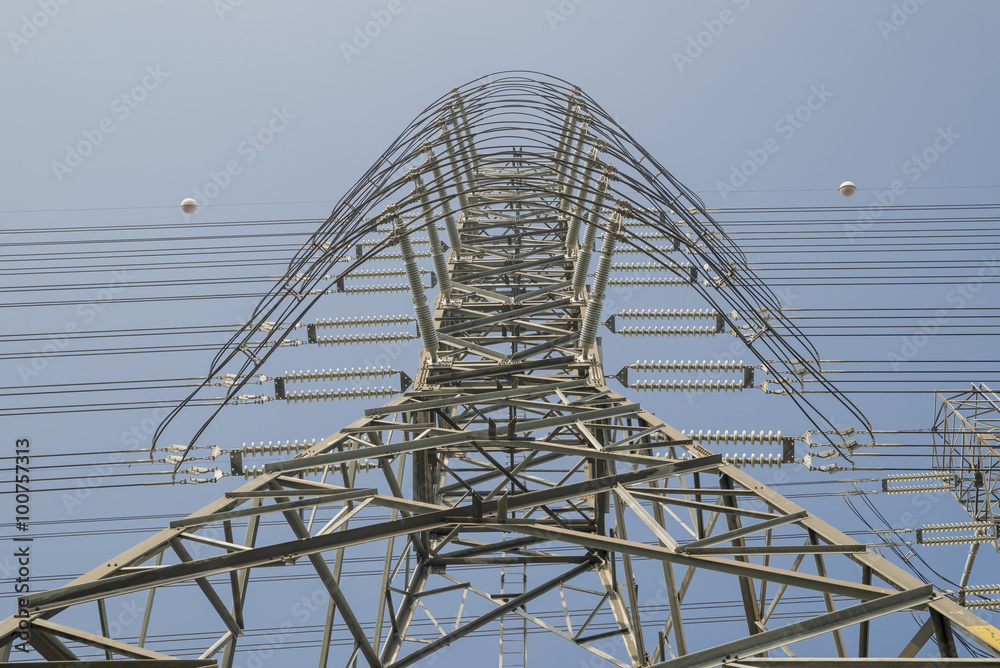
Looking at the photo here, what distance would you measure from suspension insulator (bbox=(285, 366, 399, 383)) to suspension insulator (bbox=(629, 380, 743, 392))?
4785 millimetres

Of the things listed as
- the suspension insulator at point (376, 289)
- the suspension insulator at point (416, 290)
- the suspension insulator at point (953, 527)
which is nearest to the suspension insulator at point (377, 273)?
the suspension insulator at point (376, 289)

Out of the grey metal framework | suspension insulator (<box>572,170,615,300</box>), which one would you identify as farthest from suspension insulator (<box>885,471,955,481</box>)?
suspension insulator (<box>572,170,615,300</box>)

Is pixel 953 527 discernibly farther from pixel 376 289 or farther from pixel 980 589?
pixel 376 289

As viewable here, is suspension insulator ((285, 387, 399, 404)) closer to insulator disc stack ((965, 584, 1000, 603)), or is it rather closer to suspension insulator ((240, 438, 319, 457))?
suspension insulator ((240, 438, 319, 457))

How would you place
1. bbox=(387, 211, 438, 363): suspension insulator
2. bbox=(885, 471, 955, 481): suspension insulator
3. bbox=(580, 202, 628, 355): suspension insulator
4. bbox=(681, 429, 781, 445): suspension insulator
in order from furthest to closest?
bbox=(885, 471, 955, 481): suspension insulator < bbox=(681, 429, 781, 445): suspension insulator < bbox=(580, 202, 628, 355): suspension insulator < bbox=(387, 211, 438, 363): suspension insulator

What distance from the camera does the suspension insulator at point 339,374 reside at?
16.5 metres

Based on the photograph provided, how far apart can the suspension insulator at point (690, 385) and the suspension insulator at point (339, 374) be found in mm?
4785

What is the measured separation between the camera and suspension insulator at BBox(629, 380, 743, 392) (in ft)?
53.2

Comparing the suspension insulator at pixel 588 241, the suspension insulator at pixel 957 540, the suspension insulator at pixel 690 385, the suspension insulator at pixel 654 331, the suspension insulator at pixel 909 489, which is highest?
the suspension insulator at pixel 588 241

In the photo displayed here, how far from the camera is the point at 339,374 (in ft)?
55.4

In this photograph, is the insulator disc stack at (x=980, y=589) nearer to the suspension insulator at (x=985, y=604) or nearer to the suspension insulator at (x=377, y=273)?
the suspension insulator at (x=985, y=604)

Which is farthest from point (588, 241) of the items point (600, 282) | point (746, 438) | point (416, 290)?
point (746, 438)

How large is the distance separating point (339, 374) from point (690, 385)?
672 centimetres

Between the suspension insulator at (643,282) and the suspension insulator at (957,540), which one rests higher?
the suspension insulator at (643,282)
